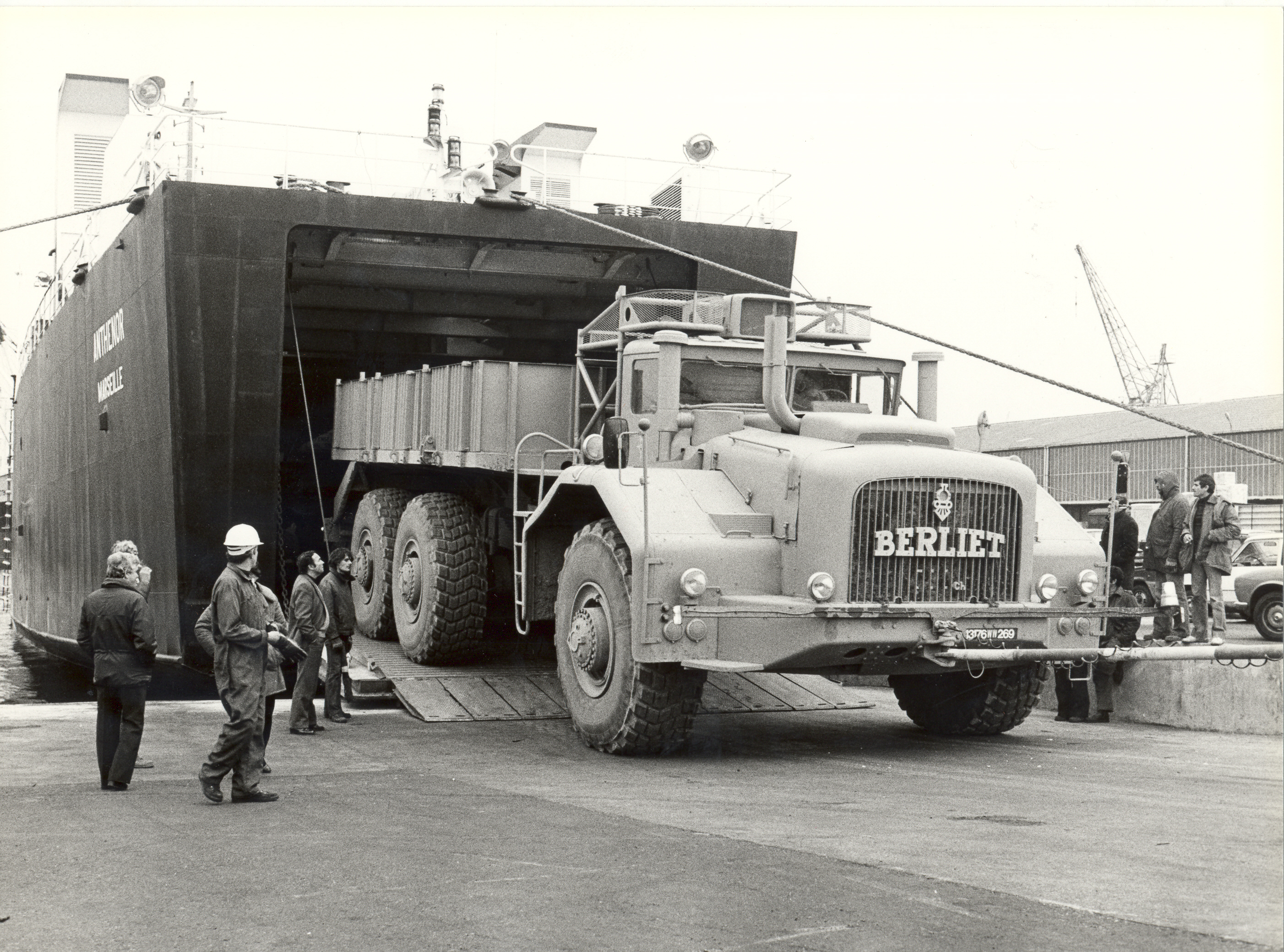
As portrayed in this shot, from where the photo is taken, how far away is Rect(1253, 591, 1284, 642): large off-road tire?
19578 mm

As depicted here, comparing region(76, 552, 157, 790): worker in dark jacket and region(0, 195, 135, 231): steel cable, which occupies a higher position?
region(0, 195, 135, 231): steel cable

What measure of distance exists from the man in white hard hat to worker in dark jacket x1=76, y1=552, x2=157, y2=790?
559 mm

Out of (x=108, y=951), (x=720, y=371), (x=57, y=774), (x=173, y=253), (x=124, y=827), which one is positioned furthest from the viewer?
(x=173, y=253)

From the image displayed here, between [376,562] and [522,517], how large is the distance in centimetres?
333

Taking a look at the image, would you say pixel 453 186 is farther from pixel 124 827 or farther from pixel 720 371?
pixel 124 827

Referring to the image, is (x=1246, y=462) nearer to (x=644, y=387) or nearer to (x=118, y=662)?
(x=644, y=387)

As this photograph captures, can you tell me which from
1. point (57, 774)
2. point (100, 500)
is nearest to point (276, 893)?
point (57, 774)

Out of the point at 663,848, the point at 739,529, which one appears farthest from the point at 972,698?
the point at 663,848

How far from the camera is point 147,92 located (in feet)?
54.4

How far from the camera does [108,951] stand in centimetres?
487

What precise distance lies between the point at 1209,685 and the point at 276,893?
24.2 feet

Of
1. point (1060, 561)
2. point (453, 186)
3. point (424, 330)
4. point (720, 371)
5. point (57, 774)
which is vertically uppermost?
point (453, 186)

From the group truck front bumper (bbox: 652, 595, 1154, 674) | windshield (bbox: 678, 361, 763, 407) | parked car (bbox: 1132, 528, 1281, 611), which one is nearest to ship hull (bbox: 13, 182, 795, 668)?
windshield (bbox: 678, 361, 763, 407)

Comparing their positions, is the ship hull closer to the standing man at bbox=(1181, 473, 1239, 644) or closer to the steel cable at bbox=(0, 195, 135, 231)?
the steel cable at bbox=(0, 195, 135, 231)
